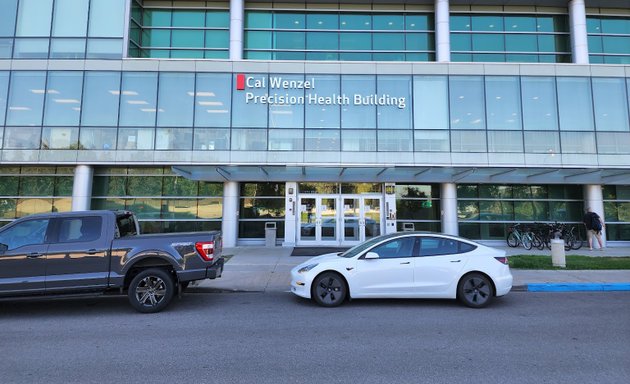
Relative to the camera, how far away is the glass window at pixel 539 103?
17.1m

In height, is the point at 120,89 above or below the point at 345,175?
above

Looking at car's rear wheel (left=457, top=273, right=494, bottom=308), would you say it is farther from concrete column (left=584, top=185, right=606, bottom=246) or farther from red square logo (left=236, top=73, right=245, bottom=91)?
concrete column (left=584, top=185, right=606, bottom=246)

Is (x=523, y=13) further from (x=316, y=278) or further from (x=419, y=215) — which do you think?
(x=316, y=278)

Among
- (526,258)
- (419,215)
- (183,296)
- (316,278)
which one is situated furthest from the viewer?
(419,215)

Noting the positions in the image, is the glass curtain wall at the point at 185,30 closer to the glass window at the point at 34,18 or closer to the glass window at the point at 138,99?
the glass window at the point at 138,99

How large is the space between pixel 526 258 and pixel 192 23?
775 inches

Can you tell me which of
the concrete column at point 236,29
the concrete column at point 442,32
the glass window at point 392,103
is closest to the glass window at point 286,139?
the glass window at point 392,103

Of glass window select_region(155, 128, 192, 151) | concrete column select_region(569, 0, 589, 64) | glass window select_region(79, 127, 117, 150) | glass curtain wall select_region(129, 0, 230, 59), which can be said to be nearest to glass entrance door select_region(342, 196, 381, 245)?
glass window select_region(155, 128, 192, 151)

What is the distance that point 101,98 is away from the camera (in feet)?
54.5

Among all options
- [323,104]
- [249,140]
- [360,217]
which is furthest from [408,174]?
[249,140]

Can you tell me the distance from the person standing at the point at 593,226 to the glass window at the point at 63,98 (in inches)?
977

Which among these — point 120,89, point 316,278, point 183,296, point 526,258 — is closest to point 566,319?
point 316,278

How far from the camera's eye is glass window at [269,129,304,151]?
658 inches

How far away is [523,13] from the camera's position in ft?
63.1
